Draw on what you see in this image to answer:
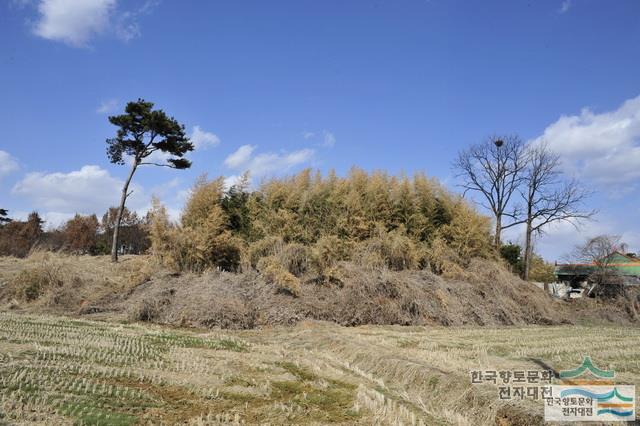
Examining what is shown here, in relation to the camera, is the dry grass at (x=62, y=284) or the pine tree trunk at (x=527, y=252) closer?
the dry grass at (x=62, y=284)

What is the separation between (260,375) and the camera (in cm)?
693

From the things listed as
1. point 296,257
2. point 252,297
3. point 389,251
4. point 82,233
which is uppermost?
point 82,233

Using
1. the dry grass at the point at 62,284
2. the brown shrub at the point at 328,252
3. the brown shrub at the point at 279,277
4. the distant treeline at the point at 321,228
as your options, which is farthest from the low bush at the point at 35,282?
the brown shrub at the point at 328,252

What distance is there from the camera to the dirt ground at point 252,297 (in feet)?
43.2

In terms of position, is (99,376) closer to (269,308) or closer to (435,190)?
(269,308)

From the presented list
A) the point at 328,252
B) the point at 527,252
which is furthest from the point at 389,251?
the point at 527,252

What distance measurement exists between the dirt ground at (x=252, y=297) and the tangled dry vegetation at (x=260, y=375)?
2173 millimetres

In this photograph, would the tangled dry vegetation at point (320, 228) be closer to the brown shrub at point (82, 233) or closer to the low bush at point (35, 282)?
the low bush at point (35, 282)

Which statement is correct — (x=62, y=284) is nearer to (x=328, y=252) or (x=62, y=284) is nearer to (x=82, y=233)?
(x=328, y=252)

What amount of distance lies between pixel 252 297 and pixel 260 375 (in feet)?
23.1

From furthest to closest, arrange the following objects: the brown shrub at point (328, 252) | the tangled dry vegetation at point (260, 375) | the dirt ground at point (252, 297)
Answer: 1. the brown shrub at point (328, 252)
2. the dirt ground at point (252, 297)
3. the tangled dry vegetation at point (260, 375)

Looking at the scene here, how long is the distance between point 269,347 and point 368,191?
9.68 m

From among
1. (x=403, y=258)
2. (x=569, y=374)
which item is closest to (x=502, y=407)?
(x=569, y=374)

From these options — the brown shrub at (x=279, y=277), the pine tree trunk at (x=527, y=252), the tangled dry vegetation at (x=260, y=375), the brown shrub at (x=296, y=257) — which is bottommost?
the tangled dry vegetation at (x=260, y=375)
